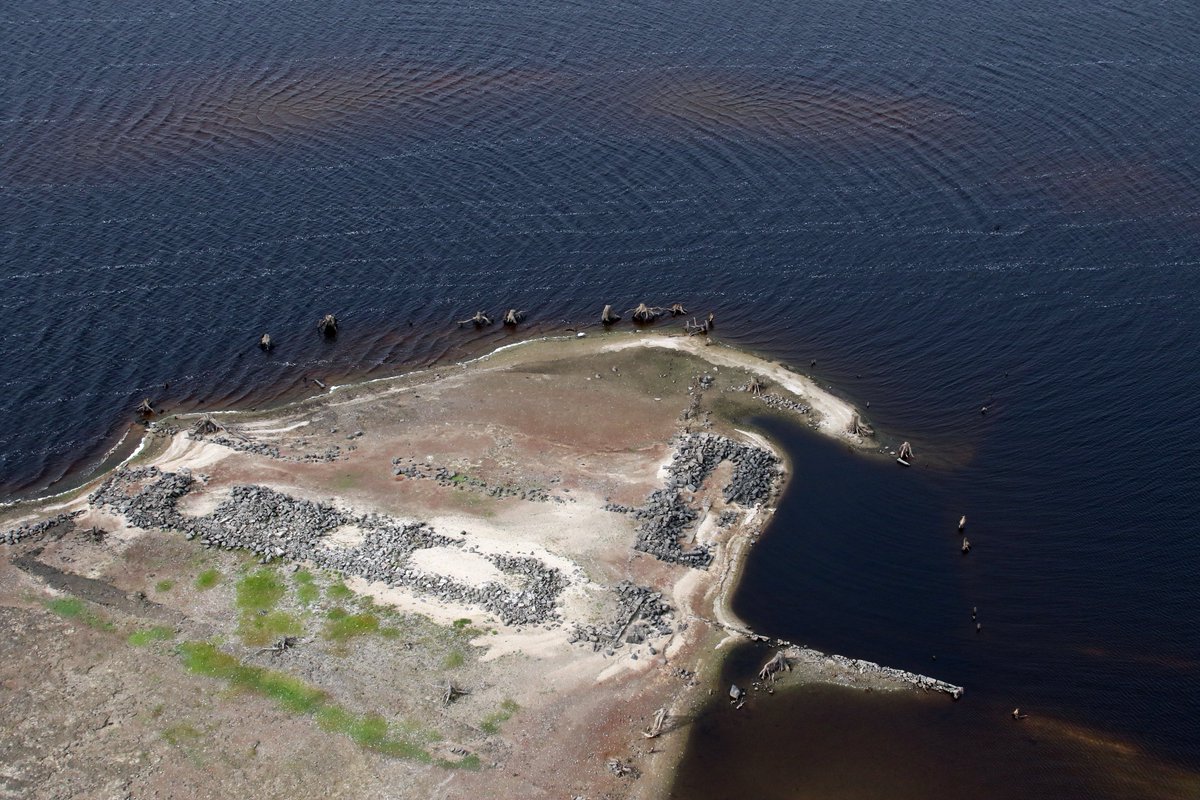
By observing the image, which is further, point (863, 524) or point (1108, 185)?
point (1108, 185)

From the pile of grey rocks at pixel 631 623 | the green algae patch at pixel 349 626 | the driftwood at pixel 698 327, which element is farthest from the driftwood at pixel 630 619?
the driftwood at pixel 698 327

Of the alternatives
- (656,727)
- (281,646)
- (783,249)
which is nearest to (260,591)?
(281,646)

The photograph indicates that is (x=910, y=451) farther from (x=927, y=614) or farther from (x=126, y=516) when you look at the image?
(x=126, y=516)

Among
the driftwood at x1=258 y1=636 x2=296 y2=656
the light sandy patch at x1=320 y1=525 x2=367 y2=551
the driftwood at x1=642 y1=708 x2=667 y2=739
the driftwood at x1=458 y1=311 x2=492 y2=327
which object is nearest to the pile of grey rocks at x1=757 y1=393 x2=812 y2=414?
the driftwood at x1=458 y1=311 x2=492 y2=327

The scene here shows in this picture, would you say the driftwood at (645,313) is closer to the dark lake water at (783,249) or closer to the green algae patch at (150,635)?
the dark lake water at (783,249)

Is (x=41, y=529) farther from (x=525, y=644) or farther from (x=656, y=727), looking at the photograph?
(x=656, y=727)

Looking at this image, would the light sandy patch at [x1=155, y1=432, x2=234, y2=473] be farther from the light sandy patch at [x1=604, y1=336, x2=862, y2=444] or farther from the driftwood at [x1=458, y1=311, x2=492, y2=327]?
the light sandy patch at [x1=604, y1=336, x2=862, y2=444]

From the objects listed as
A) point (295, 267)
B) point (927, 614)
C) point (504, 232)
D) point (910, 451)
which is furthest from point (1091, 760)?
point (295, 267)
